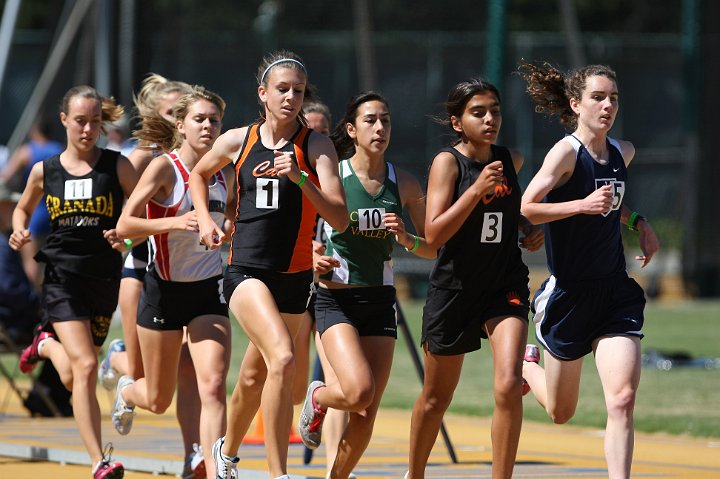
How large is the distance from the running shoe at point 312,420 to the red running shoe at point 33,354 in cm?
260

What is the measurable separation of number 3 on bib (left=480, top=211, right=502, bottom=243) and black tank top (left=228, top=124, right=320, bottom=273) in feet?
2.85

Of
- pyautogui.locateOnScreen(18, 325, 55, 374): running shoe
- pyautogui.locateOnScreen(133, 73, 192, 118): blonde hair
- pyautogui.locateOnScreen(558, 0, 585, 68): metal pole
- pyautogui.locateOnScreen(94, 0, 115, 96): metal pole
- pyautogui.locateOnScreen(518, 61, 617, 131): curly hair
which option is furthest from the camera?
pyautogui.locateOnScreen(558, 0, 585, 68): metal pole

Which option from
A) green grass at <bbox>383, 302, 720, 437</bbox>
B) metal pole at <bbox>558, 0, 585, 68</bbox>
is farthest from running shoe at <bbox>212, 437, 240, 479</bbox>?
metal pole at <bbox>558, 0, 585, 68</bbox>

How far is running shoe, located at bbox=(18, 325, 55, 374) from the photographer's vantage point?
31.6 feet

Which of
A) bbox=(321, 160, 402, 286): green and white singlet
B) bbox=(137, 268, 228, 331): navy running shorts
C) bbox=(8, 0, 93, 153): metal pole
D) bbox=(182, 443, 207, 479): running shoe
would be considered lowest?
bbox=(182, 443, 207, 479): running shoe

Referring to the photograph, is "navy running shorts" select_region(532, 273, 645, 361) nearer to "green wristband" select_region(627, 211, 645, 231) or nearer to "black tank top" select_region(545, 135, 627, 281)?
"black tank top" select_region(545, 135, 627, 281)

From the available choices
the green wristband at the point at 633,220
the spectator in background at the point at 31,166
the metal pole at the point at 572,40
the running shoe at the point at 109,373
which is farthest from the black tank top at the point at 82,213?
the metal pole at the point at 572,40

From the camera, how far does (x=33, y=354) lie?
980 centimetres

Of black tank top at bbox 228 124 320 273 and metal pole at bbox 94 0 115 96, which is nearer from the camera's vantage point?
black tank top at bbox 228 124 320 273

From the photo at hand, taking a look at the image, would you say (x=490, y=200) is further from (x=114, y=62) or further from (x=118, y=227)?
(x=114, y=62)

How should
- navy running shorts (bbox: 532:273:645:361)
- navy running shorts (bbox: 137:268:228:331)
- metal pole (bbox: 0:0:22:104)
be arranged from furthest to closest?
metal pole (bbox: 0:0:22:104), navy running shorts (bbox: 137:268:228:331), navy running shorts (bbox: 532:273:645:361)

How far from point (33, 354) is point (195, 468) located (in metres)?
2.00

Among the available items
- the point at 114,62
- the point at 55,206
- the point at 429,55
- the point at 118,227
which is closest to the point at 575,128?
the point at 118,227

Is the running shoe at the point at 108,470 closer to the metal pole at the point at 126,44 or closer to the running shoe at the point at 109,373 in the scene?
the running shoe at the point at 109,373
